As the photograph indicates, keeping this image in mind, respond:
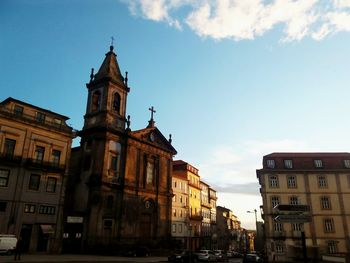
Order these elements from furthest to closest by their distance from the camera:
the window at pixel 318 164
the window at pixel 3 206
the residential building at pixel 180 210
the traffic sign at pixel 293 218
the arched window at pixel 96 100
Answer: the residential building at pixel 180 210 < the window at pixel 318 164 < the arched window at pixel 96 100 < the window at pixel 3 206 < the traffic sign at pixel 293 218

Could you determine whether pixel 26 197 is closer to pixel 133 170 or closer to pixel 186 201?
pixel 133 170

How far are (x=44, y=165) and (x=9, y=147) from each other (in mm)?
3956

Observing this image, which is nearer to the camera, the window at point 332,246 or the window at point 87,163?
the window at point 87,163

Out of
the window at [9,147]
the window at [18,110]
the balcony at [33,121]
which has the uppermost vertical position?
the window at [18,110]

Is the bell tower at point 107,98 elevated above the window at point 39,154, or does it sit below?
above

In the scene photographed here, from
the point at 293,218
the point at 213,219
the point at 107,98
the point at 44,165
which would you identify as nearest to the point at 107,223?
the point at 44,165

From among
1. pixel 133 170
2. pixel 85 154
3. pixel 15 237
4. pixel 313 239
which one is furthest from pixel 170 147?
pixel 15 237

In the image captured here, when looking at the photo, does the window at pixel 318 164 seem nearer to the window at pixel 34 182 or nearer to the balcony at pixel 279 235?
the balcony at pixel 279 235

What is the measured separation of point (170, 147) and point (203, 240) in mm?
31595

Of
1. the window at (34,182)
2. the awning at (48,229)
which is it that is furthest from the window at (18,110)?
the awning at (48,229)

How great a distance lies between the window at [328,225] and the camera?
48.9 meters

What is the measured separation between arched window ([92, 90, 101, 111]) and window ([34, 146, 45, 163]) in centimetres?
1413

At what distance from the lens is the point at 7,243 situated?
28.4 metres

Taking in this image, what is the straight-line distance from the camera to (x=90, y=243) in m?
38.9
